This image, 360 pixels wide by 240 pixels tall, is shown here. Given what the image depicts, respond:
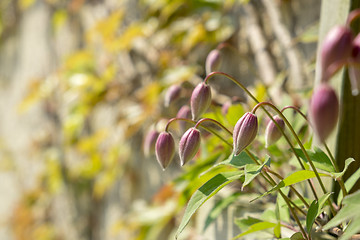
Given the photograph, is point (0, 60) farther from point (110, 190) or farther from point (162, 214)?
point (162, 214)

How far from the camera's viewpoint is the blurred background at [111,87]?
1274mm

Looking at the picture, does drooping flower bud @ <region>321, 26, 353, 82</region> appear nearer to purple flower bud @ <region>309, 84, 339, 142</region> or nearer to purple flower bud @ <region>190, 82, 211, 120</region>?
purple flower bud @ <region>309, 84, 339, 142</region>

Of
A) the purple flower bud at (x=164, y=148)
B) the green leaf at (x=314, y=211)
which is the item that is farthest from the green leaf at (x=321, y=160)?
the purple flower bud at (x=164, y=148)

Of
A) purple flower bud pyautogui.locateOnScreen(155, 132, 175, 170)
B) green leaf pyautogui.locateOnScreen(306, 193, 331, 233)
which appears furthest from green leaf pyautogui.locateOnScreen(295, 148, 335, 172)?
purple flower bud pyautogui.locateOnScreen(155, 132, 175, 170)

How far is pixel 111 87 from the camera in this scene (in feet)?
5.76

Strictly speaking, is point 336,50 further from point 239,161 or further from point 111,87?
point 111,87

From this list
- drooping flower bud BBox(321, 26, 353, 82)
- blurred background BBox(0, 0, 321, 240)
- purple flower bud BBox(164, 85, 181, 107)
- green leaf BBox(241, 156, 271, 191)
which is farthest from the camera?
blurred background BBox(0, 0, 321, 240)

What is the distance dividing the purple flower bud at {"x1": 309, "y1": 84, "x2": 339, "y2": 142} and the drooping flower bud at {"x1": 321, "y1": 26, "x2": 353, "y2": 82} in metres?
0.01

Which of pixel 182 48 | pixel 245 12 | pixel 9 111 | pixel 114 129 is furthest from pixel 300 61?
pixel 9 111

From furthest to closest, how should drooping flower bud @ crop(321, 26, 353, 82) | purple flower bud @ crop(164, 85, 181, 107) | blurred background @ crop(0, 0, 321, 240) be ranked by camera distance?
1. blurred background @ crop(0, 0, 321, 240)
2. purple flower bud @ crop(164, 85, 181, 107)
3. drooping flower bud @ crop(321, 26, 353, 82)

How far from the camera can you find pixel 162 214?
1.39 metres

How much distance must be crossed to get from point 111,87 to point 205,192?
1.31 metres

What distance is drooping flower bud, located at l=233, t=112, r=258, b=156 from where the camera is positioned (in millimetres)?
467

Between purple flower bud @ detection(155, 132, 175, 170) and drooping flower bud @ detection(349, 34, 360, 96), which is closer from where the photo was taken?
drooping flower bud @ detection(349, 34, 360, 96)
